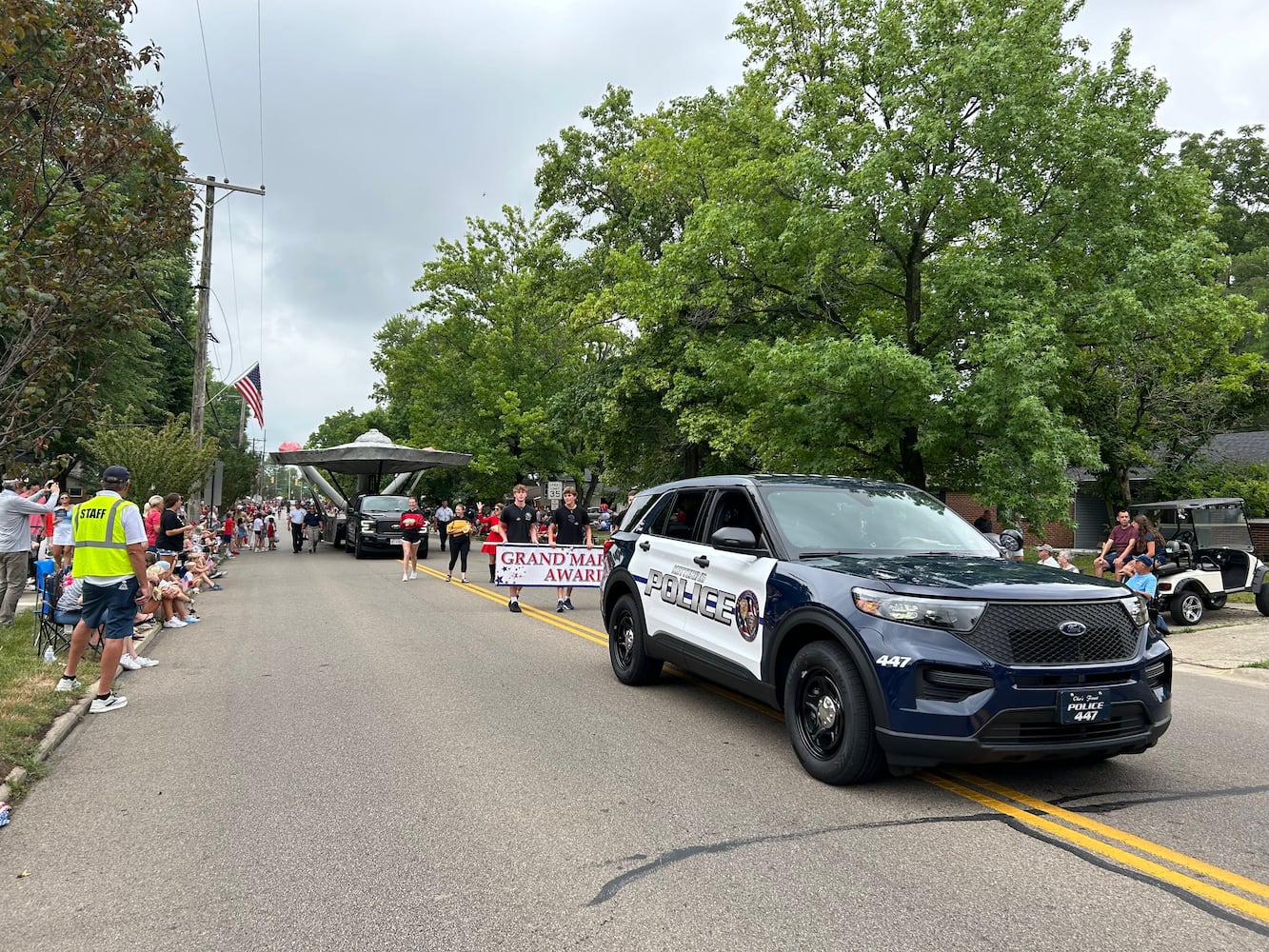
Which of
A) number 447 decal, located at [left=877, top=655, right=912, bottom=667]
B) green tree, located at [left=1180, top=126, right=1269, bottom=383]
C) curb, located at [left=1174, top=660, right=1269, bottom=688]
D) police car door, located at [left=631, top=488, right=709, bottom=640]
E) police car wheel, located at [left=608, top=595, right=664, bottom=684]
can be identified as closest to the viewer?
number 447 decal, located at [left=877, top=655, right=912, bottom=667]

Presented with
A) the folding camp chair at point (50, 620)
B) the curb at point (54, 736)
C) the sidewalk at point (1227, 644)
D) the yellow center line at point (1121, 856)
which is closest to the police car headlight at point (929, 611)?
the yellow center line at point (1121, 856)

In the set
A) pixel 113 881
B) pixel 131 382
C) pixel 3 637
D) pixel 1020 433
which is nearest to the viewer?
pixel 113 881

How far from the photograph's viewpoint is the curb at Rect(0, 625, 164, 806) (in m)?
4.91

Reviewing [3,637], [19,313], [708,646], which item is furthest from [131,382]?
[708,646]

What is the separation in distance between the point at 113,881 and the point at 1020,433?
13.6m

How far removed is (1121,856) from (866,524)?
8.63ft

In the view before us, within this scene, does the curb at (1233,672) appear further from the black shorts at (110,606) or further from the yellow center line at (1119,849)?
the black shorts at (110,606)

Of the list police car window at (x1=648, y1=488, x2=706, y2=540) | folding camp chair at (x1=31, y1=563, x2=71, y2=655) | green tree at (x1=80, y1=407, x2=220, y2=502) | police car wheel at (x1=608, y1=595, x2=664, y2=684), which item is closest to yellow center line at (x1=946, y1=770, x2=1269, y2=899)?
police car window at (x1=648, y1=488, x2=706, y2=540)

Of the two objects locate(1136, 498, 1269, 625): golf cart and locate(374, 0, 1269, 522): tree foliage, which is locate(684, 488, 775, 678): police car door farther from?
locate(1136, 498, 1269, 625): golf cart

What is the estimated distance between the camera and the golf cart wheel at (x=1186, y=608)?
44.0 feet

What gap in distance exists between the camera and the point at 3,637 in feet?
31.8

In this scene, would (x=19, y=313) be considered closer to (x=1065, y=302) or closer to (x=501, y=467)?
(x=1065, y=302)

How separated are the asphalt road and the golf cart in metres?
6.98

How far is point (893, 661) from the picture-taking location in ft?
14.6
